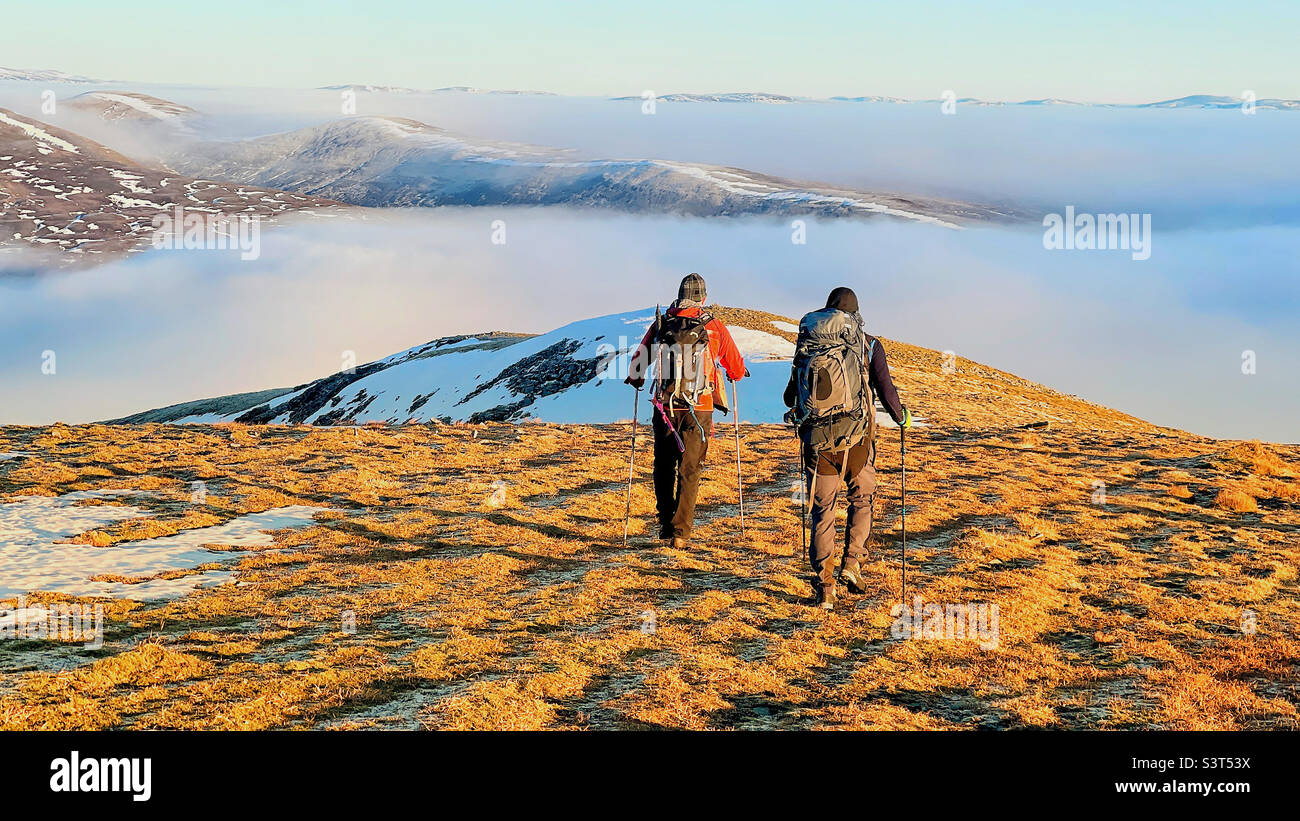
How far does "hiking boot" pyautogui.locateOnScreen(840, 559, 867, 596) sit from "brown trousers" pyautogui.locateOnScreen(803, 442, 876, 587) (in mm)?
242

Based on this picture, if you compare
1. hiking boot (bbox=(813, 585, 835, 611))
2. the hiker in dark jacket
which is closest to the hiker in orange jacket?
the hiker in dark jacket

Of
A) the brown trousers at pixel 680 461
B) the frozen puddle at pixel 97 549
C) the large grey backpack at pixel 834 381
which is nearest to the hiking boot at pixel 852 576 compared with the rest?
the large grey backpack at pixel 834 381

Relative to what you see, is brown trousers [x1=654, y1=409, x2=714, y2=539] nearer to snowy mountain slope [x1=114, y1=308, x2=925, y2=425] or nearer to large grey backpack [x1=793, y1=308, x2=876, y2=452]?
large grey backpack [x1=793, y1=308, x2=876, y2=452]

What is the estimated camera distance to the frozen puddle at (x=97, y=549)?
45.6 ft

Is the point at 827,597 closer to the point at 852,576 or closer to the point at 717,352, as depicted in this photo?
the point at 852,576

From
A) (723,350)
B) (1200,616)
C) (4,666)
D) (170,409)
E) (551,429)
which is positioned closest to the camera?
(4,666)

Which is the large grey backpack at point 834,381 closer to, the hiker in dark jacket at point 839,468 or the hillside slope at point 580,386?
the hiker in dark jacket at point 839,468

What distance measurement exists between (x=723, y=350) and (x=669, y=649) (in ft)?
16.3

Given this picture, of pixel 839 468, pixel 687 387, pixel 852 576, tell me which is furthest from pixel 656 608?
pixel 687 387

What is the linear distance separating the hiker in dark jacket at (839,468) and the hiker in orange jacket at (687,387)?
1.95m

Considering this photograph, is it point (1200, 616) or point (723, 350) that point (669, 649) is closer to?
point (723, 350)

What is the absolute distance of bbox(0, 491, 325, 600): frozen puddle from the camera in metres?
13.9
